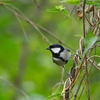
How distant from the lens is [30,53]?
4.36 m

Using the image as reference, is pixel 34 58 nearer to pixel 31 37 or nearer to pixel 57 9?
pixel 31 37

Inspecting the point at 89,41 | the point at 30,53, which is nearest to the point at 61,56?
the point at 89,41

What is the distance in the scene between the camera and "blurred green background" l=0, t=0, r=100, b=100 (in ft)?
13.0

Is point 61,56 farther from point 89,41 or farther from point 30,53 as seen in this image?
point 30,53

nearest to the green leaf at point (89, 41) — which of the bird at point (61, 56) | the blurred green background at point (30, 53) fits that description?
the bird at point (61, 56)

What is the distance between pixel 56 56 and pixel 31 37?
9.38ft

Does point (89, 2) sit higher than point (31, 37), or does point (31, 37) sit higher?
point (31, 37)

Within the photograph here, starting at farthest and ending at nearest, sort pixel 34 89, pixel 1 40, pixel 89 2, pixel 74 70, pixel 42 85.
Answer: pixel 1 40
pixel 42 85
pixel 34 89
pixel 74 70
pixel 89 2

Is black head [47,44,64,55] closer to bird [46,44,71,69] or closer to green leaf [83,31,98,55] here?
bird [46,44,71,69]

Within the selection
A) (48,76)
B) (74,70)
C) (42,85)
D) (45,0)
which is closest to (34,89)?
(42,85)

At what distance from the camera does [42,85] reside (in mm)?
4055

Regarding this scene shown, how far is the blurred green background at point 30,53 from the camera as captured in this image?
3.96m

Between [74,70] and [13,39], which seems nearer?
[74,70]

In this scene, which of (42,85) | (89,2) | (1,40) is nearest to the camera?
(89,2)
